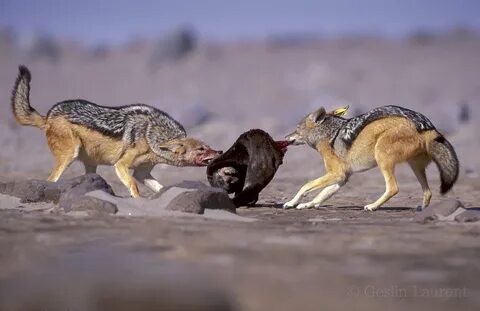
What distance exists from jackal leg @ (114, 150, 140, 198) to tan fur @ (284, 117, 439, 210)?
2034mm

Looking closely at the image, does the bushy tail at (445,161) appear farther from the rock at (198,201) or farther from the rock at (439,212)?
the rock at (198,201)

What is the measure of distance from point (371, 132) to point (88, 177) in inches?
137

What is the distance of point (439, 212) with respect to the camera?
8148 millimetres

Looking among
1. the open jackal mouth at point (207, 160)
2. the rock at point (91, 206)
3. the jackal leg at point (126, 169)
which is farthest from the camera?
the open jackal mouth at point (207, 160)

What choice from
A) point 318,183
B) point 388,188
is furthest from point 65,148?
point 388,188

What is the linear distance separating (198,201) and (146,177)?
10.5ft

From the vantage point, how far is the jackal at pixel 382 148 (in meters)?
9.58

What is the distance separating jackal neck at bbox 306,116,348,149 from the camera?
10.6 m

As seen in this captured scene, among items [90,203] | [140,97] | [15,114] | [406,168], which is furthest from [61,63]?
[90,203]

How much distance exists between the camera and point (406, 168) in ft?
54.4

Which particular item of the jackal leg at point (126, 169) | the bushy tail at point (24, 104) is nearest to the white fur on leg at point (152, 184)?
the jackal leg at point (126, 169)

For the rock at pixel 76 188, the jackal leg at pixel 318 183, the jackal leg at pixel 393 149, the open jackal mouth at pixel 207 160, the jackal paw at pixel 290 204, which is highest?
the jackal leg at pixel 393 149

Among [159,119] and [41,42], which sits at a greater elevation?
[41,42]

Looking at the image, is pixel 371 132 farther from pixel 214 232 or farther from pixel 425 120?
pixel 214 232
